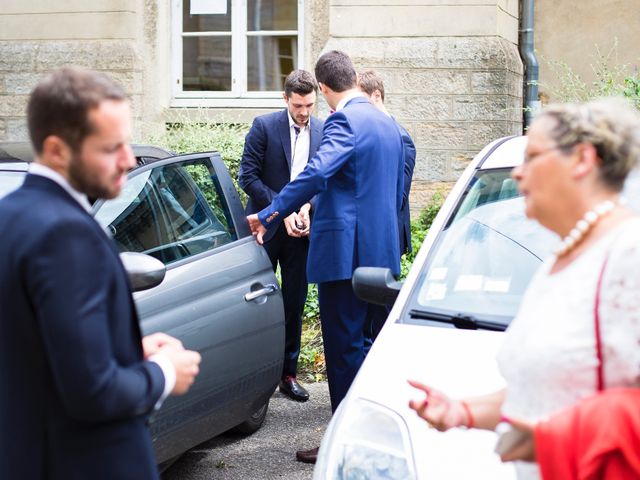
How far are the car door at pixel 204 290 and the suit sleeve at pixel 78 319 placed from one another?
2017 mm

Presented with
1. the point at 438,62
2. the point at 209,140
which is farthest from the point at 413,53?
the point at 209,140

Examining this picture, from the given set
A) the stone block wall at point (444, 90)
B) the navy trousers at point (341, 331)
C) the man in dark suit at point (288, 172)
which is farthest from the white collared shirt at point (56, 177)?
the stone block wall at point (444, 90)

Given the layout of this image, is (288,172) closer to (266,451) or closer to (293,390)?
(293,390)

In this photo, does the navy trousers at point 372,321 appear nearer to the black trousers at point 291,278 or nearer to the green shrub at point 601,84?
the black trousers at point 291,278

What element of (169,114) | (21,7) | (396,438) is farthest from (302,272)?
(21,7)

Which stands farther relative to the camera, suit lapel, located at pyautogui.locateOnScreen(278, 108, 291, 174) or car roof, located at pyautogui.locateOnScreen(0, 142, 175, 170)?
suit lapel, located at pyautogui.locateOnScreen(278, 108, 291, 174)

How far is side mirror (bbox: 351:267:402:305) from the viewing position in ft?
13.0

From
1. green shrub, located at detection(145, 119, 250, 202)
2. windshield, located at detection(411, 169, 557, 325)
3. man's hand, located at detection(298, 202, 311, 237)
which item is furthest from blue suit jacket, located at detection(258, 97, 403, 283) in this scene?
green shrub, located at detection(145, 119, 250, 202)

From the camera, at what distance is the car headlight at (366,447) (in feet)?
9.52

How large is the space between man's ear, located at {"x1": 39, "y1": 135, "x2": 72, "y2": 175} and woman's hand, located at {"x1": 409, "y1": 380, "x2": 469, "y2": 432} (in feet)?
3.05

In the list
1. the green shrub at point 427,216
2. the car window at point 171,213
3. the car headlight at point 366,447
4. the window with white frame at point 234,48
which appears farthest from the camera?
the window with white frame at point 234,48

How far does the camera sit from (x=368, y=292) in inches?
158

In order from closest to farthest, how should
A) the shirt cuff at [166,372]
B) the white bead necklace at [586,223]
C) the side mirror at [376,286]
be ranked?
the white bead necklace at [586,223], the shirt cuff at [166,372], the side mirror at [376,286]

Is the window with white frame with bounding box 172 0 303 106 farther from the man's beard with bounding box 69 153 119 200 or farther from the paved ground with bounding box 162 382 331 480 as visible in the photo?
the man's beard with bounding box 69 153 119 200
